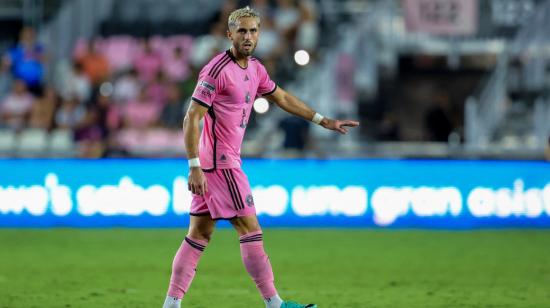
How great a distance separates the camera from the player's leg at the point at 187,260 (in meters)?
7.73

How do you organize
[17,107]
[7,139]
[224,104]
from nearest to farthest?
1. [224,104]
2. [7,139]
3. [17,107]

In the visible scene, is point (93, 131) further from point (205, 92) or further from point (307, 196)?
point (205, 92)

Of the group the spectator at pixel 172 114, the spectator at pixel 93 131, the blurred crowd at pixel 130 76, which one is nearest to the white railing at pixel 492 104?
the blurred crowd at pixel 130 76

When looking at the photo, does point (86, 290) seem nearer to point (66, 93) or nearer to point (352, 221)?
point (352, 221)

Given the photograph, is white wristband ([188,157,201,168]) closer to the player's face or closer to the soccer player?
the soccer player

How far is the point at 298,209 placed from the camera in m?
15.5

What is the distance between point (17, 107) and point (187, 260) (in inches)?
476

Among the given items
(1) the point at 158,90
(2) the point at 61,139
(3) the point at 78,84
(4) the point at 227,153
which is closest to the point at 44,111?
(2) the point at 61,139

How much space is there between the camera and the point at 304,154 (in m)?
16.5

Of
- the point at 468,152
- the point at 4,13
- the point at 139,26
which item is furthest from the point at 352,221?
the point at 4,13

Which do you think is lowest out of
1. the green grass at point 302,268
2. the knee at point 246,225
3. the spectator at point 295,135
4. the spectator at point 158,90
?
the green grass at point 302,268

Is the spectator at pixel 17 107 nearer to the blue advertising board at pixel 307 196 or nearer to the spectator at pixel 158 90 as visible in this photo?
the spectator at pixel 158 90

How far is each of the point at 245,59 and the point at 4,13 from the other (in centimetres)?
1528

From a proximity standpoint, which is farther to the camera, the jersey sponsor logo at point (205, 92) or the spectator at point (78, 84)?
the spectator at point (78, 84)
